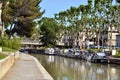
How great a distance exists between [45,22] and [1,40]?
337ft

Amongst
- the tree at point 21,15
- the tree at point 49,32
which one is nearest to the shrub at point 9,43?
the tree at point 21,15

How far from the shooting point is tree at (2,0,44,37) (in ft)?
261

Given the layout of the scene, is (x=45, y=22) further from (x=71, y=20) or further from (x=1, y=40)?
(x=1, y=40)

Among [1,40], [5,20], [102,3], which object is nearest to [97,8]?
[102,3]

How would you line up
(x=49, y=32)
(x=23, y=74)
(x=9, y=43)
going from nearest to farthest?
(x=23, y=74)
(x=9, y=43)
(x=49, y=32)

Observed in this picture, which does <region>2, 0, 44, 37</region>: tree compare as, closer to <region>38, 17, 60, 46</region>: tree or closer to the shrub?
the shrub

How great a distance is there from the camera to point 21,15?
82.7 metres

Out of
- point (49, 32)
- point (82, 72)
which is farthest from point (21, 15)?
point (49, 32)

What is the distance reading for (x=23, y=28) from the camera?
279ft

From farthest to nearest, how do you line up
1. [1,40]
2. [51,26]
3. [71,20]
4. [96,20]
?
1. [51,26]
2. [71,20]
3. [96,20]
4. [1,40]

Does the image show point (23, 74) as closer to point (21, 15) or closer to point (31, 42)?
point (21, 15)

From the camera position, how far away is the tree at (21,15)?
79.6 meters

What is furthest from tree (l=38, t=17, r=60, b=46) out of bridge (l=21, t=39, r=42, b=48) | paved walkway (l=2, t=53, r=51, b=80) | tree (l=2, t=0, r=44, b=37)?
paved walkway (l=2, t=53, r=51, b=80)

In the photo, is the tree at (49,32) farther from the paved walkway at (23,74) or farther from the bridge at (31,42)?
the paved walkway at (23,74)
